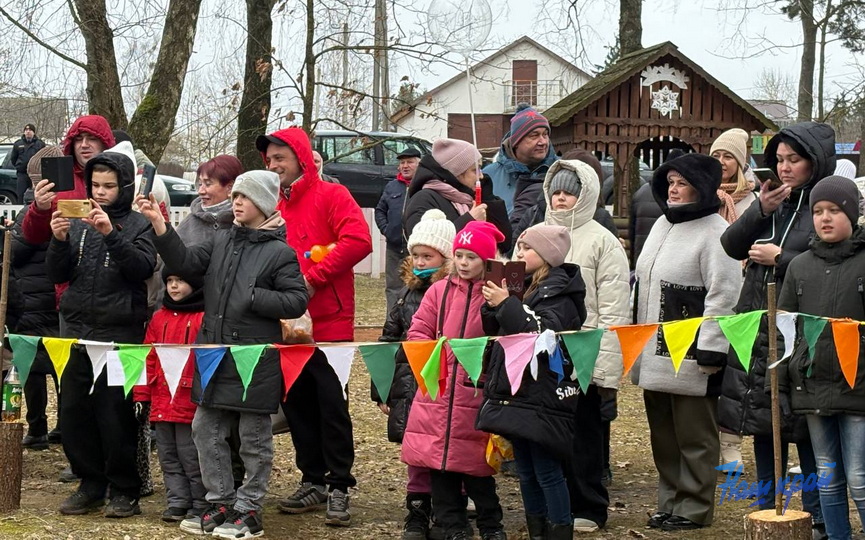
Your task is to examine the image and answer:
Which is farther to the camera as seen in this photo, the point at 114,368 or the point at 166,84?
the point at 166,84

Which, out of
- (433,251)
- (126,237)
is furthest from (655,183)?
(126,237)

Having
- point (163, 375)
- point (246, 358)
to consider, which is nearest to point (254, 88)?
point (163, 375)

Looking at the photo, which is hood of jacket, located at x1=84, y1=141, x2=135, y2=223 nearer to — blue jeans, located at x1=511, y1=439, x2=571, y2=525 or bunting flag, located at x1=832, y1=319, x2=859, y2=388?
blue jeans, located at x1=511, y1=439, x2=571, y2=525

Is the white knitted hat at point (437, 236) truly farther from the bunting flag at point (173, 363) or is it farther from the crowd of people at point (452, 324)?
the bunting flag at point (173, 363)

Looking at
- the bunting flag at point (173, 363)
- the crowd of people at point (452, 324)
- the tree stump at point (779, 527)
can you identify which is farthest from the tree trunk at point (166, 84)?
the tree stump at point (779, 527)

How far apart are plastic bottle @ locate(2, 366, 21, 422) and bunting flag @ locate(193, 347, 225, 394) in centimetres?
153

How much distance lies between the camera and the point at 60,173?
22.8ft

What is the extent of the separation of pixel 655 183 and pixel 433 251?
137cm

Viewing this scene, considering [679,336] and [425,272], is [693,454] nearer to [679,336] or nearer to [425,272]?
[679,336]

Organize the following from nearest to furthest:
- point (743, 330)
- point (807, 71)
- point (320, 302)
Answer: point (743, 330) < point (320, 302) < point (807, 71)

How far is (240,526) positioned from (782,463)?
9.28ft

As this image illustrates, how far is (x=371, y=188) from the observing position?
82.8 ft

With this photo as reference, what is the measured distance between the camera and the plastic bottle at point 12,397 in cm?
714

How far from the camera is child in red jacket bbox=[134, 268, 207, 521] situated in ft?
21.8
